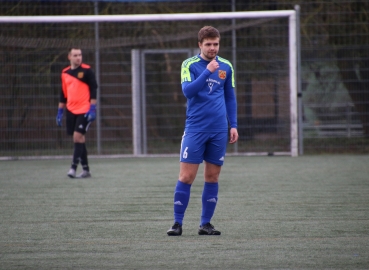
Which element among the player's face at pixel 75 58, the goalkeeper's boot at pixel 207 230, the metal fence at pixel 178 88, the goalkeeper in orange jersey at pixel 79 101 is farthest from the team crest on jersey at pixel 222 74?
the metal fence at pixel 178 88

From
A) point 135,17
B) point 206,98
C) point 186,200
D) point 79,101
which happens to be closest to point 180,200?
point 186,200

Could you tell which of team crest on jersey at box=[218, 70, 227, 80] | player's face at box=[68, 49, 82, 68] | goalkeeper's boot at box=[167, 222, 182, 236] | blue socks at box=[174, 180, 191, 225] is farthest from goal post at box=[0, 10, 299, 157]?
goalkeeper's boot at box=[167, 222, 182, 236]

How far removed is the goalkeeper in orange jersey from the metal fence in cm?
390

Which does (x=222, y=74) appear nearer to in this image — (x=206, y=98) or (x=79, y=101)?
(x=206, y=98)

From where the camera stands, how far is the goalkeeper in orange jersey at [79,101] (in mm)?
10633

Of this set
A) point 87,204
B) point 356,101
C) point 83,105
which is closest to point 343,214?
point 87,204

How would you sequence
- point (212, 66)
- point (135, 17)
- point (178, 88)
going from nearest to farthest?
point (212, 66)
point (135, 17)
point (178, 88)

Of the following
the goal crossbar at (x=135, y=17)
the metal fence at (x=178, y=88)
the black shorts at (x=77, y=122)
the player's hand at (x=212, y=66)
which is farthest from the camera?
the metal fence at (x=178, y=88)

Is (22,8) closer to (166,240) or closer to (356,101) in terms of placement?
(356,101)

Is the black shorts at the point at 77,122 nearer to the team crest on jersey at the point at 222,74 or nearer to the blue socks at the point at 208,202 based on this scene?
the blue socks at the point at 208,202

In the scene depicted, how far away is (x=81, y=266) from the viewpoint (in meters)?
4.54

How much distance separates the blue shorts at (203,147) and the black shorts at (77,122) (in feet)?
16.6

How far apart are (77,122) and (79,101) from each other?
0.33 metres

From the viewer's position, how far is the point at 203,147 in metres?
5.74
